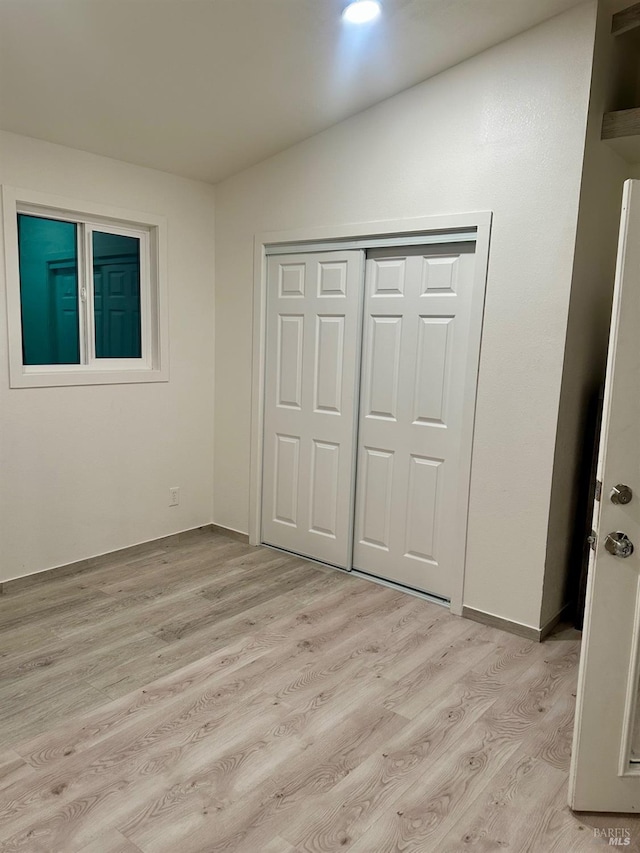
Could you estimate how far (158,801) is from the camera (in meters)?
1.87

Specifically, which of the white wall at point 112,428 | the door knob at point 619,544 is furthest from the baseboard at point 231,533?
the door knob at point 619,544

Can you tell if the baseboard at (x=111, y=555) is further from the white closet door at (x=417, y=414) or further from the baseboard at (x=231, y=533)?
the white closet door at (x=417, y=414)

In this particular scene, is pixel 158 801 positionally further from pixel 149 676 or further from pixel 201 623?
pixel 201 623

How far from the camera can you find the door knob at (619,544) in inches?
68.2

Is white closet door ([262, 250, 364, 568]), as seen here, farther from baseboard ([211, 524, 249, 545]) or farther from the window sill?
the window sill

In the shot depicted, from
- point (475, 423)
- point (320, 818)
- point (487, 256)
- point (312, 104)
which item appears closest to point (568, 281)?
point (487, 256)

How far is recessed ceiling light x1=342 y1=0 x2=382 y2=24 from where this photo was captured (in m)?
2.35

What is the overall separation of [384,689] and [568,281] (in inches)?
74.3

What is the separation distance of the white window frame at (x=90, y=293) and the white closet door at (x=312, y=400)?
699mm

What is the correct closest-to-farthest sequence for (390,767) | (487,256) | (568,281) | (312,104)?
(390,767) → (568,281) → (487,256) → (312,104)

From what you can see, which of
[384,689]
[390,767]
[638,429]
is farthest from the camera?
[384,689]

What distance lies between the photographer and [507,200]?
110 inches

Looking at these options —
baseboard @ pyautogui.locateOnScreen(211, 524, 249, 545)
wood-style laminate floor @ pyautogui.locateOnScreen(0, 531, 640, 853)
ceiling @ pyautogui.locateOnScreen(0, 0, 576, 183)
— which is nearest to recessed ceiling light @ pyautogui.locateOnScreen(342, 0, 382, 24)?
ceiling @ pyautogui.locateOnScreen(0, 0, 576, 183)

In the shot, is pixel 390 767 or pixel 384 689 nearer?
pixel 390 767
